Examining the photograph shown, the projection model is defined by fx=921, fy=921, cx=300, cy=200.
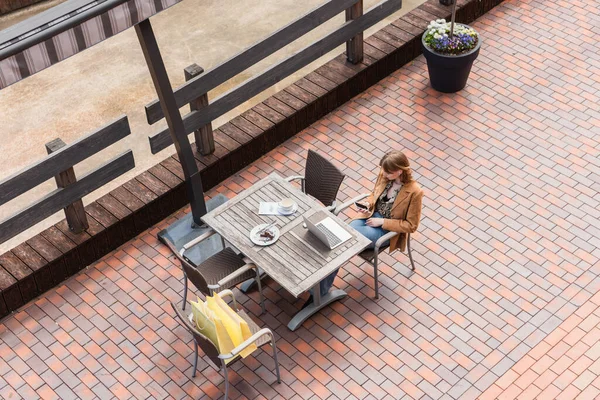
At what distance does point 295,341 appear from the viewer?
797 cm

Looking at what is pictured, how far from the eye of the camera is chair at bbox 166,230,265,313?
25.0 ft

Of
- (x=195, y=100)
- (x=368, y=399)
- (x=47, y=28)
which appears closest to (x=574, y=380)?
(x=368, y=399)

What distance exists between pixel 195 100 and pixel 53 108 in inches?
134

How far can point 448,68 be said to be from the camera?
10.1m

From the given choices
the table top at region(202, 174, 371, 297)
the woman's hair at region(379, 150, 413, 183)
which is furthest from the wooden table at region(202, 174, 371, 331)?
the woman's hair at region(379, 150, 413, 183)

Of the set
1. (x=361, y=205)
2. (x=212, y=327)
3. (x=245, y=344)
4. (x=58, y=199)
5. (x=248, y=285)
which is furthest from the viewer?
(x=361, y=205)

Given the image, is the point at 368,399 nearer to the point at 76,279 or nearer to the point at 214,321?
the point at 214,321

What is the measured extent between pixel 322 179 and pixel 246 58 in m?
1.49

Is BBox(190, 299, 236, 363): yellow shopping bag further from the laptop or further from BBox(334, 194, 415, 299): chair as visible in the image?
BBox(334, 194, 415, 299): chair

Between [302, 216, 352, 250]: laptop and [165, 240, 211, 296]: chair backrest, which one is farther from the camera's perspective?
[302, 216, 352, 250]: laptop

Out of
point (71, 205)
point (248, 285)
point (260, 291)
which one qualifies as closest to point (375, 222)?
point (260, 291)

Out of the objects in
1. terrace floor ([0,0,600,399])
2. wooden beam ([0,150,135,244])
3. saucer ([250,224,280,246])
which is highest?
wooden beam ([0,150,135,244])

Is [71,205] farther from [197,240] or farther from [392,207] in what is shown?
[392,207]

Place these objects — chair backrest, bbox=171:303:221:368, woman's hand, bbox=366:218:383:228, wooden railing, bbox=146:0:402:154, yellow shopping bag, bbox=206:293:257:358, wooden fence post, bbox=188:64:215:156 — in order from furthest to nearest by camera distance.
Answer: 1. wooden fence post, bbox=188:64:215:156
2. wooden railing, bbox=146:0:402:154
3. woman's hand, bbox=366:218:383:228
4. yellow shopping bag, bbox=206:293:257:358
5. chair backrest, bbox=171:303:221:368
